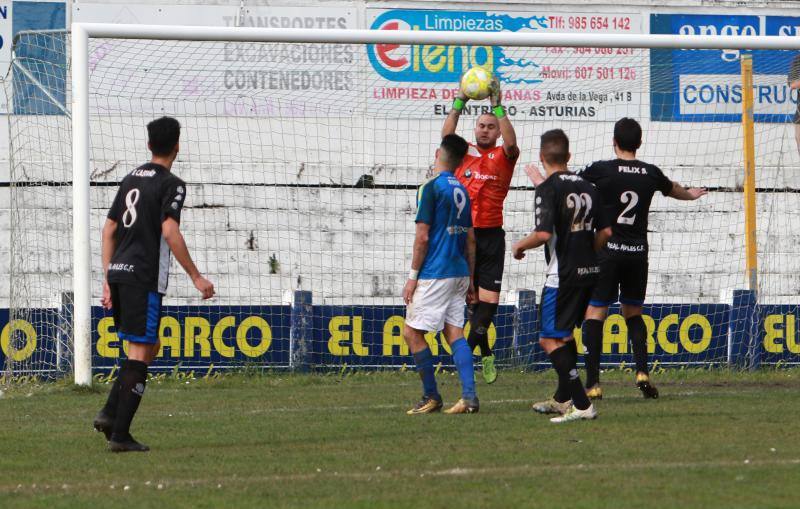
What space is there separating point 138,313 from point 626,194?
13.4ft

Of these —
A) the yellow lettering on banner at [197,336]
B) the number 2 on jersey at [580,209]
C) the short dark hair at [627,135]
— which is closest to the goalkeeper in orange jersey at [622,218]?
the short dark hair at [627,135]

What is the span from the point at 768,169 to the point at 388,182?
5.33 m

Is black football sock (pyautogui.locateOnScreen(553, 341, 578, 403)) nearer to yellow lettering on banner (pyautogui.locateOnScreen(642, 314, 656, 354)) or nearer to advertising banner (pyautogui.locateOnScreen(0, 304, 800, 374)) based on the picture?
advertising banner (pyautogui.locateOnScreen(0, 304, 800, 374))

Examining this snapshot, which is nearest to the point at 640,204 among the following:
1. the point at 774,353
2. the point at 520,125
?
the point at 774,353

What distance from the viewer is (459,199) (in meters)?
8.89

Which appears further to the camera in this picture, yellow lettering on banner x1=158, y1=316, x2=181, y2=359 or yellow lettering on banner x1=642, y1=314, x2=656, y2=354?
yellow lettering on banner x1=642, y1=314, x2=656, y2=354

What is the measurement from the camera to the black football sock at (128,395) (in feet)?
24.3

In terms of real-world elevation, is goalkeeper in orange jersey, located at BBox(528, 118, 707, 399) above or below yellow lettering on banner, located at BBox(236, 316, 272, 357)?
above

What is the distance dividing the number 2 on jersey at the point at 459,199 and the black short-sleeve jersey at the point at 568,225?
1.95 ft

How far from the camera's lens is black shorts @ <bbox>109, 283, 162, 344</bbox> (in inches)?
292

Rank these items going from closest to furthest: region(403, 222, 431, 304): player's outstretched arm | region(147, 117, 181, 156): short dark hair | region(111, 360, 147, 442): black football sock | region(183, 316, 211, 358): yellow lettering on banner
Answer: region(111, 360, 147, 442): black football sock, region(147, 117, 181, 156): short dark hair, region(403, 222, 431, 304): player's outstretched arm, region(183, 316, 211, 358): yellow lettering on banner

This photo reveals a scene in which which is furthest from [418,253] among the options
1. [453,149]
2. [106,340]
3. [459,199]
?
[106,340]

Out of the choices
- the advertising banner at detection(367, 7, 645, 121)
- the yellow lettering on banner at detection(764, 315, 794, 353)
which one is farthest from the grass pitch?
the advertising banner at detection(367, 7, 645, 121)

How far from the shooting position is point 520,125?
17844 millimetres
